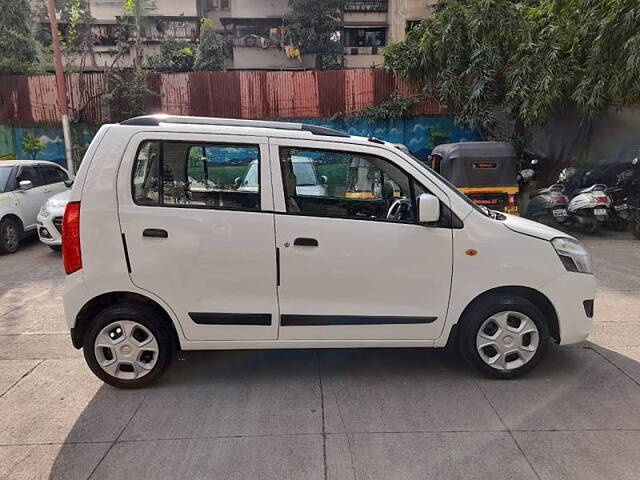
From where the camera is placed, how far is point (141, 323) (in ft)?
11.3

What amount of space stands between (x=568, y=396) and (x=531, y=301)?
72cm

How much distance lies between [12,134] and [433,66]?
12.2 m

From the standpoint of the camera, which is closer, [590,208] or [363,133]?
[590,208]

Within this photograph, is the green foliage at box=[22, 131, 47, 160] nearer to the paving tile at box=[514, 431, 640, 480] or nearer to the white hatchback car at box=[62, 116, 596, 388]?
the white hatchback car at box=[62, 116, 596, 388]

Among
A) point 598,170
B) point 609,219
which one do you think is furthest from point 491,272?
point 598,170

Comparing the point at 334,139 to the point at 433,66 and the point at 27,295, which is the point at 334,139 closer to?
the point at 27,295

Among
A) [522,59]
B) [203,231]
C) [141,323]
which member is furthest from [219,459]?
[522,59]

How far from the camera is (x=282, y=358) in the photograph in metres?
4.07

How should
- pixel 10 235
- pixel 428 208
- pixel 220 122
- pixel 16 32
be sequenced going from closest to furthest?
pixel 428 208
pixel 220 122
pixel 10 235
pixel 16 32

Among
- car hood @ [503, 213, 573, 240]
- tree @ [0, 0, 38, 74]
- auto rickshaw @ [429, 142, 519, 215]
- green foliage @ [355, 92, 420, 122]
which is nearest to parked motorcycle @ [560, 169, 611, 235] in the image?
auto rickshaw @ [429, 142, 519, 215]

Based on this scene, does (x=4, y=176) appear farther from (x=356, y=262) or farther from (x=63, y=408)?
(x=356, y=262)

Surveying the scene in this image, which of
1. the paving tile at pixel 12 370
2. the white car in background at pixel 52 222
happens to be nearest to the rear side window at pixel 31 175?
the white car in background at pixel 52 222

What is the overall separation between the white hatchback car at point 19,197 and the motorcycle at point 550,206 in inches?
403

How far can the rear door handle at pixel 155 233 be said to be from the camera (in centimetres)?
332
